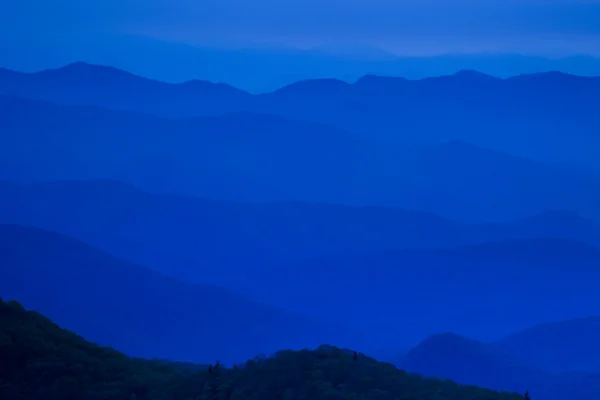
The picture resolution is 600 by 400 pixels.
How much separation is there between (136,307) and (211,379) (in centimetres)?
818

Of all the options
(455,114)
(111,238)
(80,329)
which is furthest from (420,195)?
(80,329)

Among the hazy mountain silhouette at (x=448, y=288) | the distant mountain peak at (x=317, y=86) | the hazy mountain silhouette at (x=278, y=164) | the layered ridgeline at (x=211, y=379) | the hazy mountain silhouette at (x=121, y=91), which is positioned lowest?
the layered ridgeline at (x=211, y=379)

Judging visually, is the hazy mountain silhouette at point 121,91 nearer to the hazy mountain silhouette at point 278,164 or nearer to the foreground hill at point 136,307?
the hazy mountain silhouette at point 278,164

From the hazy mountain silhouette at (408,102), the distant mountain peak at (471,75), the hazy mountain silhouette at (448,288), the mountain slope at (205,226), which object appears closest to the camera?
the hazy mountain silhouette at (448,288)

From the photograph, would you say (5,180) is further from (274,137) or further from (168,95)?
(274,137)

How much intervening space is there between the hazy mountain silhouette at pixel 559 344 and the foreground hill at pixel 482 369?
695mm

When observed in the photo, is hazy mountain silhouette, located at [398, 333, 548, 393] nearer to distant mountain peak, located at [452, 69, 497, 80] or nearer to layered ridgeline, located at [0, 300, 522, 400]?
layered ridgeline, located at [0, 300, 522, 400]

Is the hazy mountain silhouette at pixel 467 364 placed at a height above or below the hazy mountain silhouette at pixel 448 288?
below

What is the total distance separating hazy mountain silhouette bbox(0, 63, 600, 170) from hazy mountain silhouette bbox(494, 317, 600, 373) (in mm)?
5274

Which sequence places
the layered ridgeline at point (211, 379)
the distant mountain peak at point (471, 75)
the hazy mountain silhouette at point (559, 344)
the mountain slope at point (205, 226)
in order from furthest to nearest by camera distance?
the distant mountain peak at point (471, 75), the mountain slope at point (205, 226), the hazy mountain silhouette at point (559, 344), the layered ridgeline at point (211, 379)

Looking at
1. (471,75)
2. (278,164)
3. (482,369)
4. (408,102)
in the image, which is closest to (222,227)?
(278,164)

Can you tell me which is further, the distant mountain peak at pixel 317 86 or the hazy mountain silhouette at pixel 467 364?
the distant mountain peak at pixel 317 86

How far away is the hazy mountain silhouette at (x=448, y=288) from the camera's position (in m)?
12.9

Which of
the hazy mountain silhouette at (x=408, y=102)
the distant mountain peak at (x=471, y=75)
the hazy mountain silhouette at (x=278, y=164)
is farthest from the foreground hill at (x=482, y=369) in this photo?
the distant mountain peak at (x=471, y=75)
